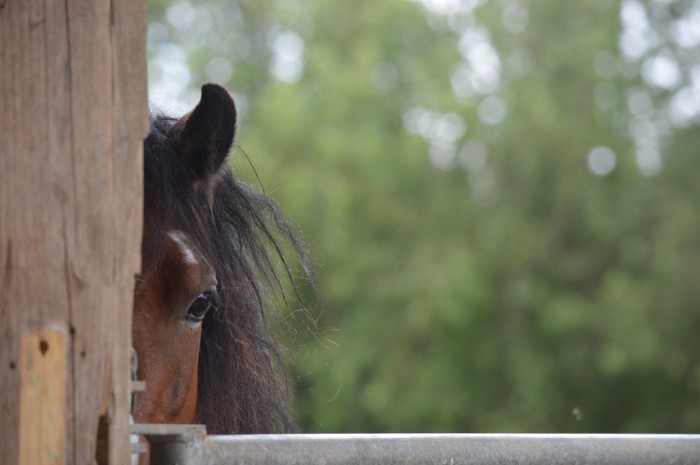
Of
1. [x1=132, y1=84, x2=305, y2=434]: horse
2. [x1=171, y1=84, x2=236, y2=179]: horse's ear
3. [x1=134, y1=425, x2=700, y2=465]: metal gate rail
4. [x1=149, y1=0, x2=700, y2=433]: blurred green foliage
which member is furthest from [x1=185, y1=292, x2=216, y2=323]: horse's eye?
[x1=149, y1=0, x2=700, y2=433]: blurred green foliage

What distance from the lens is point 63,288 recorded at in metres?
1.00

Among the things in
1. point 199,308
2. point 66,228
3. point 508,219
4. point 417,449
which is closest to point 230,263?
point 199,308

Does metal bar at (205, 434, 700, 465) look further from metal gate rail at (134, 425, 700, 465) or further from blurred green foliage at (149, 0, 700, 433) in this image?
blurred green foliage at (149, 0, 700, 433)

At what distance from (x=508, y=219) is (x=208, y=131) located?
8179 mm

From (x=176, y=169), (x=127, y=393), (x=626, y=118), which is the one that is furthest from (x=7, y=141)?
(x=626, y=118)

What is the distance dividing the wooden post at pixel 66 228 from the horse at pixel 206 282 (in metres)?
0.58

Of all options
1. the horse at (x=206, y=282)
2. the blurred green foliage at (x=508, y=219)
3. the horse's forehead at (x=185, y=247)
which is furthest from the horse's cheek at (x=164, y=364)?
the blurred green foliage at (x=508, y=219)

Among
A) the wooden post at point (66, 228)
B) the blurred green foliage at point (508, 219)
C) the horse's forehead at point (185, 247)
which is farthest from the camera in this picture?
the blurred green foliage at point (508, 219)

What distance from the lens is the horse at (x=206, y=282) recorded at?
1664 mm

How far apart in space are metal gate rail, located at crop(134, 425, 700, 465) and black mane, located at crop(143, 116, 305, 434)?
57 centimetres

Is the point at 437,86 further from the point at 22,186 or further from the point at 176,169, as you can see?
the point at 22,186

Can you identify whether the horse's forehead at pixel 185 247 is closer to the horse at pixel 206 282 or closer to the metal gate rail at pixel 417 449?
the horse at pixel 206 282

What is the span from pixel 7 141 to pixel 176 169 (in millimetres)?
834

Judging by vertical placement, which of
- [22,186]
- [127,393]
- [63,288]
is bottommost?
[127,393]
